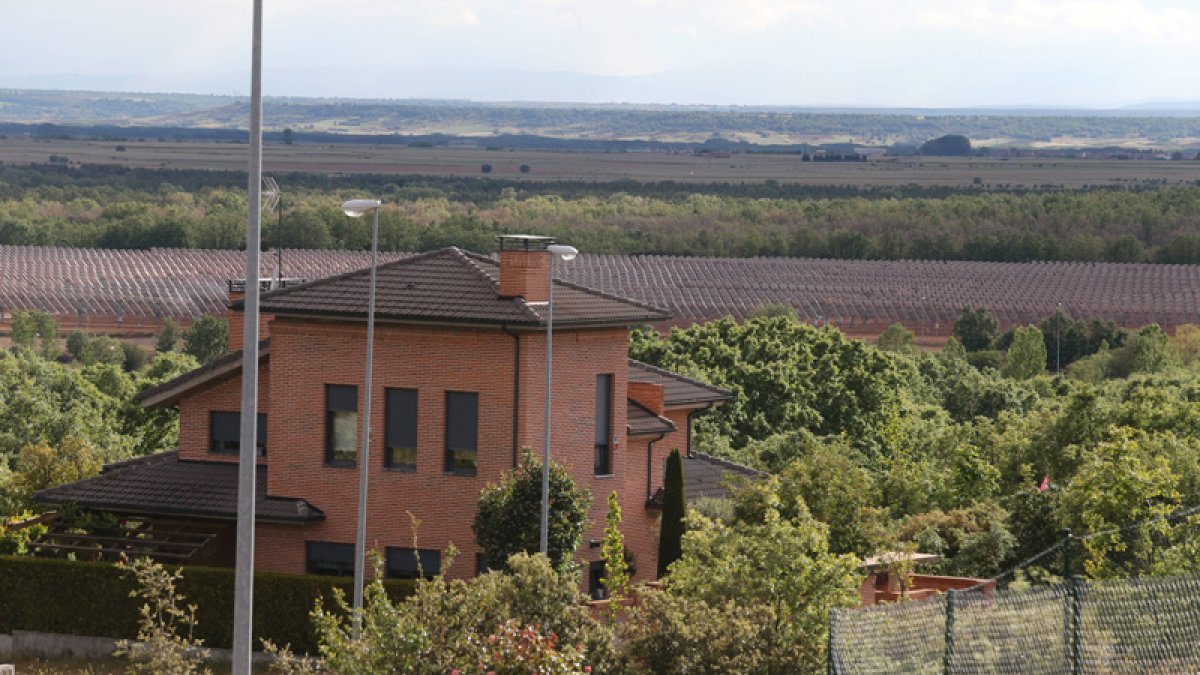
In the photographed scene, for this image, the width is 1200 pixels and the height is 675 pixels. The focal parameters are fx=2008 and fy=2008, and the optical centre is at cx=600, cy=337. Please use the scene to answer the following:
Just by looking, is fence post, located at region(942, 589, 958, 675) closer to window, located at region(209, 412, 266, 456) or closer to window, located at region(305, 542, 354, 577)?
window, located at region(305, 542, 354, 577)

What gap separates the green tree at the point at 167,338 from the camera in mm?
147125

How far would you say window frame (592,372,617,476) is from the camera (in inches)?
1705

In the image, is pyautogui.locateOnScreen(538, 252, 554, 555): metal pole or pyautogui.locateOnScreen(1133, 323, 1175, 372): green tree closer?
pyautogui.locateOnScreen(538, 252, 554, 555): metal pole

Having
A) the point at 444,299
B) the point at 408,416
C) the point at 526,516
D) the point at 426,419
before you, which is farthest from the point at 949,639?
the point at 444,299

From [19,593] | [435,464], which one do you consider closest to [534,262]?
[435,464]

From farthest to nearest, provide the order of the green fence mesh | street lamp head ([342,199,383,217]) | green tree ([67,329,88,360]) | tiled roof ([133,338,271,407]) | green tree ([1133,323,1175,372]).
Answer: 1. green tree ([67,329,88,360])
2. green tree ([1133,323,1175,372])
3. tiled roof ([133,338,271,407])
4. street lamp head ([342,199,383,217])
5. the green fence mesh

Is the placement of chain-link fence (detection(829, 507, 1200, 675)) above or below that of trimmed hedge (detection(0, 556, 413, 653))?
above

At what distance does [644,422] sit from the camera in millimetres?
46156

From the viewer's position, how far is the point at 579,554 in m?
42.3

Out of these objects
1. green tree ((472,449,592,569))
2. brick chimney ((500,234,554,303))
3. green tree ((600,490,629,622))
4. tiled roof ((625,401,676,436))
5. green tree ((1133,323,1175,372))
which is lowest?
green tree ((1133,323,1175,372))

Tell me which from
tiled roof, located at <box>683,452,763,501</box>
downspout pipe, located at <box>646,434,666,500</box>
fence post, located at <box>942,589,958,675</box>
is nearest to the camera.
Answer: fence post, located at <box>942,589,958,675</box>

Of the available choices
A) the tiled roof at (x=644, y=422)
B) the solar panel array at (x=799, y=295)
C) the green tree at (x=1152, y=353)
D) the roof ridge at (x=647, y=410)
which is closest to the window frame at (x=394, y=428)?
the tiled roof at (x=644, y=422)

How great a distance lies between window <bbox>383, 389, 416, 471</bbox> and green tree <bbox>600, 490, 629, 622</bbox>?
424cm

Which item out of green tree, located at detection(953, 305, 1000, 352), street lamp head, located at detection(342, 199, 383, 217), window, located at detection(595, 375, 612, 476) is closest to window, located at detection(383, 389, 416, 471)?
window, located at detection(595, 375, 612, 476)
